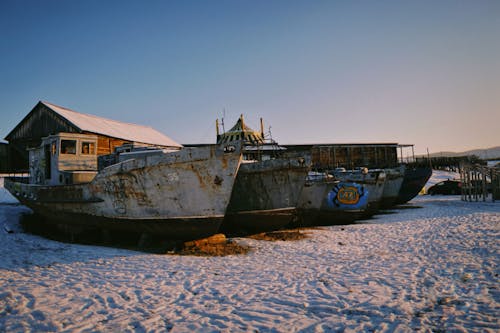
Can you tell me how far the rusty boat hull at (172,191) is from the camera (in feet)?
22.5

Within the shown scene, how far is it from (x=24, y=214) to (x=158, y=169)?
30.2 feet

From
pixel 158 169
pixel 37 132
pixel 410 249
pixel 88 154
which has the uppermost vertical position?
pixel 37 132

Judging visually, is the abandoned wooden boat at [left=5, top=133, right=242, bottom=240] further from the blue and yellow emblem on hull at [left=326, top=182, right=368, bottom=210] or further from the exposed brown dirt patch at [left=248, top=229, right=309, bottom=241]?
the blue and yellow emblem on hull at [left=326, top=182, right=368, bottom=210]

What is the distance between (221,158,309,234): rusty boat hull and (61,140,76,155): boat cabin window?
626 centimetres

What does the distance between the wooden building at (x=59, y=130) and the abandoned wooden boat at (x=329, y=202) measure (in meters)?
15.0

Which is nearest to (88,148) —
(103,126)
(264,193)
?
(264,193)

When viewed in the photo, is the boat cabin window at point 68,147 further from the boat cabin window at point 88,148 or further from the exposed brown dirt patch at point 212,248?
the exposed brown dirt patch at point 212,248

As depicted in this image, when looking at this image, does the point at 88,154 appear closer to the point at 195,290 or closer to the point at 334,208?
the point at 195,290

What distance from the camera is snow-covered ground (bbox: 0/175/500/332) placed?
3.41m

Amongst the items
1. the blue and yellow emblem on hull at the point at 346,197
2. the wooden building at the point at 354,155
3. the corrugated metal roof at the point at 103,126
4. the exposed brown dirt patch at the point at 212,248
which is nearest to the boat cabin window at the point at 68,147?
the exposed brown dirt patch at the point at 212,248

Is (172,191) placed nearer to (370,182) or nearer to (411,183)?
(370,182)

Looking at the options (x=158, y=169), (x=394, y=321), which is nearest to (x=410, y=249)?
(x=394, y=321)

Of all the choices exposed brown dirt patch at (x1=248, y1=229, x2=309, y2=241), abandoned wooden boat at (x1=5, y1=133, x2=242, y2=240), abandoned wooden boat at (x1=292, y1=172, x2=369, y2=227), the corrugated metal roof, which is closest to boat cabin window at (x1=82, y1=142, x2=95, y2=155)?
abandoned wooden boat at (x1=5, y1=133, x2=242, y2=240)

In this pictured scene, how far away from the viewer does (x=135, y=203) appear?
7.24 metres
